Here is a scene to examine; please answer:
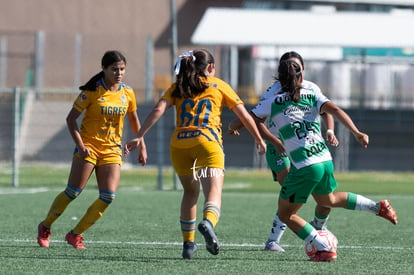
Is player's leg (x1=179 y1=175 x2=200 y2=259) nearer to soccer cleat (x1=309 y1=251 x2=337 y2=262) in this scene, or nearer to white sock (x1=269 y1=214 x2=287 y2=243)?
soccer cleat (x1=309 y1=251 x2=337 y2=262)

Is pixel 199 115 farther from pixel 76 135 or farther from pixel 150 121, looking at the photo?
pixel 76 135

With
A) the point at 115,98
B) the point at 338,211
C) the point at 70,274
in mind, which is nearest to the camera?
Answer: the point at 70,274

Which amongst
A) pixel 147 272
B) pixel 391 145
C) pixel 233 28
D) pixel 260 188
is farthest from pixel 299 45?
pixel 147 272

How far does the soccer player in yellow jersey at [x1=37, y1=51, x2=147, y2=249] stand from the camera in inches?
362

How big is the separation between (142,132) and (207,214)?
87 centimetres

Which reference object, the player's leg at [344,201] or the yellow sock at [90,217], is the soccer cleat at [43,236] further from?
the player's leg at [344,201]

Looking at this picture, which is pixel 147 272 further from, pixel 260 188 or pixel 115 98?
pixel 260 188

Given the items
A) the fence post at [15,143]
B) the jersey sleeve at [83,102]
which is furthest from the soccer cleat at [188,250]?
the fence post at [15,143]

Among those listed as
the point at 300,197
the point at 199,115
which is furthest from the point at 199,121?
the point at 300,197

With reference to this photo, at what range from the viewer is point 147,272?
7473mm

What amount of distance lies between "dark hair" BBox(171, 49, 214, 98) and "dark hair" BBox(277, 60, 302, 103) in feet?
2.11

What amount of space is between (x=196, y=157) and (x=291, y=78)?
103 cm

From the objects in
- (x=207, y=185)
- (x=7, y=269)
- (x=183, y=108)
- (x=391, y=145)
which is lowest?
(x=391, y=145)

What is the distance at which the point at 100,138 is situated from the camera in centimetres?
926
